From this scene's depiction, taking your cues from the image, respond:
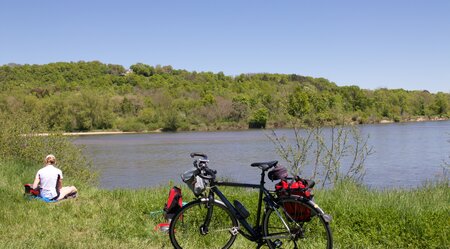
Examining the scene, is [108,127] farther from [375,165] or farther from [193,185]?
[193,185]

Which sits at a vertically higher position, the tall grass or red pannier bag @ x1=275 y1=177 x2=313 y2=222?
red pannier bag @ x1=275 y1=177 x2=313 y2=222

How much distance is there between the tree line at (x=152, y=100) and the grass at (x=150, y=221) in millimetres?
40291

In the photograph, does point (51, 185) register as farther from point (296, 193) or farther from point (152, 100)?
point (152, 100)

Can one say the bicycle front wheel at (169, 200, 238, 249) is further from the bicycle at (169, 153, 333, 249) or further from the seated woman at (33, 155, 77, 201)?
the seated woman at (33, 155, 77, 201)

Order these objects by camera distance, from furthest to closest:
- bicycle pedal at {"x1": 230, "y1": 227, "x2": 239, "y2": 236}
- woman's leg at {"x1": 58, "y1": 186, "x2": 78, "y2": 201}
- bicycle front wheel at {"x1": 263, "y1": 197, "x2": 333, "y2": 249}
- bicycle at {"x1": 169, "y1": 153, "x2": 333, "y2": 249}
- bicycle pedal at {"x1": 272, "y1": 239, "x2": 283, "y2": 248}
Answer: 1. woman's leg at {"x1": 58, "y1": 186, "x2": 78, "y2": 201}
2. bicycle pedal at {"x1": 230, "y1": 227, "x2": 239, "y2": 236}
3. bicycle pedal at {"x1": 272, "y1": 239, "x2": 283, "y2": 248}
4. bicycle at {"x1": 169, "y1": 153, "x2": 333, "y2": 249}
5. bicycle front wheel at {"x1": 263, "y1": 197, "x2": 333, "y2": 249}

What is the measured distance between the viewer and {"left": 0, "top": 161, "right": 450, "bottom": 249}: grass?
5.59 m

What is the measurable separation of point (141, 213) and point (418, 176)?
1558cm

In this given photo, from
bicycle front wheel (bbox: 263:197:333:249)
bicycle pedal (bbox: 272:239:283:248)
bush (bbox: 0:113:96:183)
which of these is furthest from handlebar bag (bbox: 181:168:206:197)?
bush (bbox: 0:113:96:183)

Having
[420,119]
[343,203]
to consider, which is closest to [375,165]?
[343,203]

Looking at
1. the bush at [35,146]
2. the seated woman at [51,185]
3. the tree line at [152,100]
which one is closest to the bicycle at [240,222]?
the seated woman at [51,185]

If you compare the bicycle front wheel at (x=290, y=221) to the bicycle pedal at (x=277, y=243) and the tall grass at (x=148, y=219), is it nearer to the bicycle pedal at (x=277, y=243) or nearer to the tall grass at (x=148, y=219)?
the bicycle pedal at (x=277, y=243)

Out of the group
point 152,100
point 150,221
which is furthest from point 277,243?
point 152,100

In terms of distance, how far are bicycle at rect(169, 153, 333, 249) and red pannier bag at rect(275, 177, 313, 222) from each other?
16 millimetres

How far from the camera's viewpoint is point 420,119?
301ft
